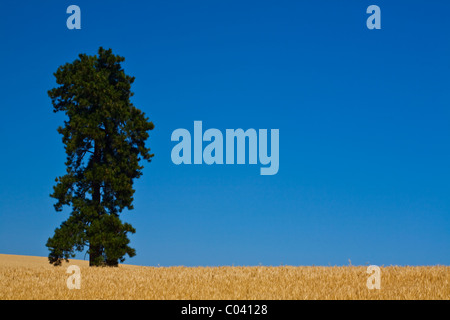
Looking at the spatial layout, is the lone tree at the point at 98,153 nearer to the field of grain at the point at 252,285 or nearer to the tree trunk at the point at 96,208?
the tree trunk at the point at 96,208

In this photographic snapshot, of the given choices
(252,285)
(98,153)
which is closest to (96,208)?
(98,153)

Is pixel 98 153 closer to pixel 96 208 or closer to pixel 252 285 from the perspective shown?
pixel 96 208

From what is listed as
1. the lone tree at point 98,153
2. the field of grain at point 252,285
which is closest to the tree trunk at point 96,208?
the lone tree at point 98,153

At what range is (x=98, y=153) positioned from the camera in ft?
89.8

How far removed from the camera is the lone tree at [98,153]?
25.6m

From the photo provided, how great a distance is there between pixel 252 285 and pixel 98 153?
16.1 meters

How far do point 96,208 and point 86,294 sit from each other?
1355cm

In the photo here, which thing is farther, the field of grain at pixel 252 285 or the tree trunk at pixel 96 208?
the tree trunk at pixel 96 208

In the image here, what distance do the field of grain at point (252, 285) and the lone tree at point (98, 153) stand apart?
25.3ft
